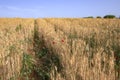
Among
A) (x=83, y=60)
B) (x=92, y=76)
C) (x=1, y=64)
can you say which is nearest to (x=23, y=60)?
(x=1, y=64)

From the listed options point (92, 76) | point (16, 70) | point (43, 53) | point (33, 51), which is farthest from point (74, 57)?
point (33, 51)

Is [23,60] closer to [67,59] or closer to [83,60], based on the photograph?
[67,59]

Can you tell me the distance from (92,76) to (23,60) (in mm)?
2130

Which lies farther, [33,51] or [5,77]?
[33,51]

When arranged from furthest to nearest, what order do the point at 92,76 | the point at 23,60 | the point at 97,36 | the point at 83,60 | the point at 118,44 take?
1. the point at 97,36
2. the point at 118,44
3. the point at 23,60
4. the point at 83,60
5. the point at 92,76

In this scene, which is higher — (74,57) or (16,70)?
(74,57)

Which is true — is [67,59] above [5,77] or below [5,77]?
above

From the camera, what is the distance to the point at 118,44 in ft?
19.4

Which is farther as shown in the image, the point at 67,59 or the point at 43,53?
the point at 43,53

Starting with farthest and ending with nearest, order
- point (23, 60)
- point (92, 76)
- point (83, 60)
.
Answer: point (23, 60)
point (83, 60)
point (92, 76)

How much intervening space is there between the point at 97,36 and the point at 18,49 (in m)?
2.67

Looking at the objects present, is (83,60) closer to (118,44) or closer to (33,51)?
(118,44)

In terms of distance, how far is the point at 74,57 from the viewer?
4090 millimetres

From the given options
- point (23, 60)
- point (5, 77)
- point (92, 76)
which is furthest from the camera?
point (23, 60)
